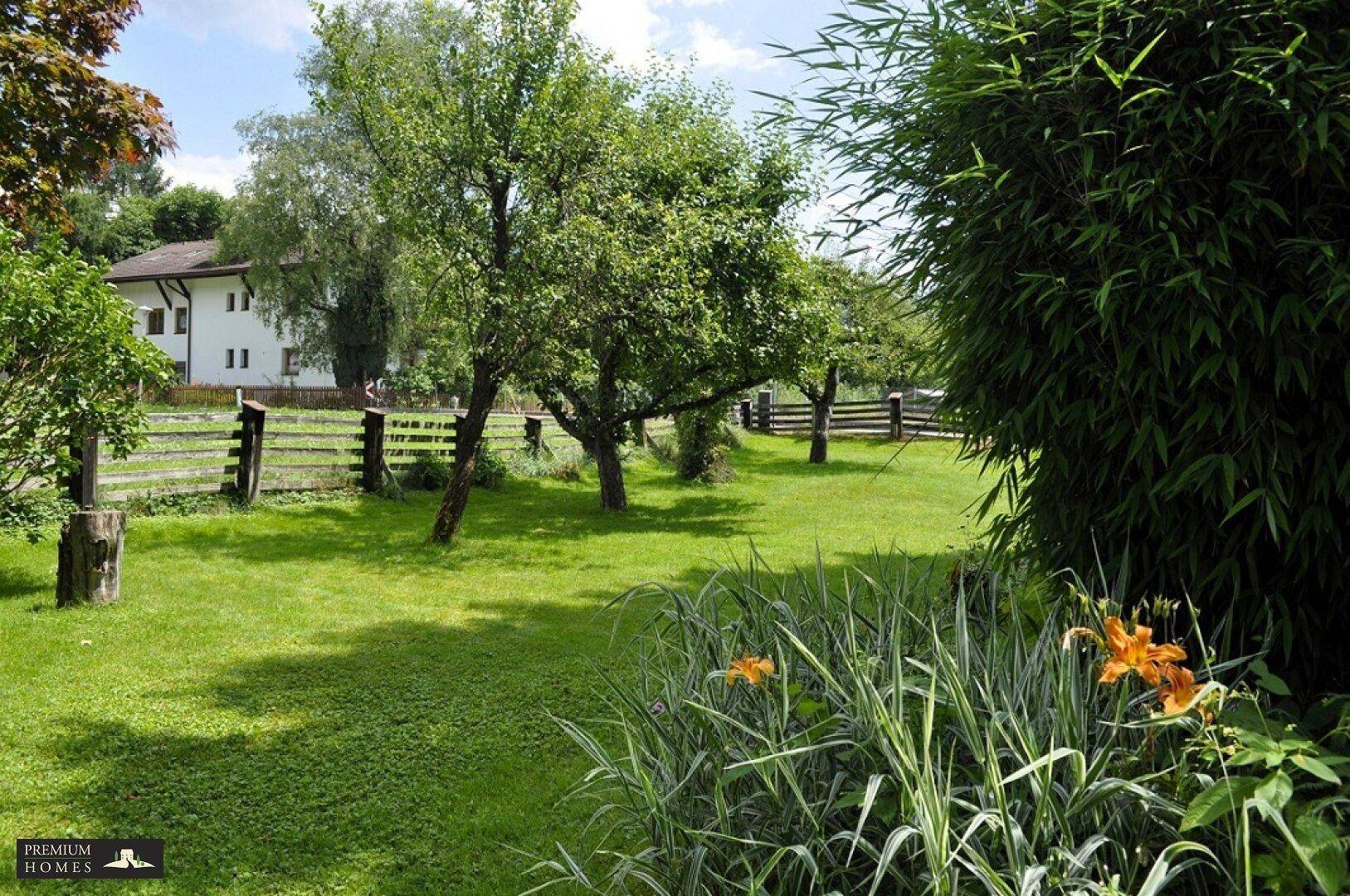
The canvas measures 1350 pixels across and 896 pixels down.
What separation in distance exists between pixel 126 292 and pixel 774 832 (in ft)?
159

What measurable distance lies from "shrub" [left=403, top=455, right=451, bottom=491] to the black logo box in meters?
10.9

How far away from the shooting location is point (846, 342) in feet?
61.4

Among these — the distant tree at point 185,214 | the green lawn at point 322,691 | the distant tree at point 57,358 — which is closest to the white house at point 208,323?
the distant tree at point 185,214

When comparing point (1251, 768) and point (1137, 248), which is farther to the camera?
point (1137, 248)

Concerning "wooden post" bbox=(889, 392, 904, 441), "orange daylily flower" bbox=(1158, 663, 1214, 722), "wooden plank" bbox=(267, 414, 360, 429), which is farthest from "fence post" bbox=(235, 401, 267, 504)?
"wooden post" bbox=(889, 392, 904, 441)

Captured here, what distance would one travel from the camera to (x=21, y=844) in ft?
11.4

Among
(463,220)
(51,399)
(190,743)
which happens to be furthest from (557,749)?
(463,220)

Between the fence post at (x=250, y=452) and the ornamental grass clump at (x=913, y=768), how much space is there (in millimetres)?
10245

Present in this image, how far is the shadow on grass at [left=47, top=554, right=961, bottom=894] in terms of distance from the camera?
3.50 metres

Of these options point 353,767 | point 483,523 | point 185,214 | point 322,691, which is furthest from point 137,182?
point 353,767

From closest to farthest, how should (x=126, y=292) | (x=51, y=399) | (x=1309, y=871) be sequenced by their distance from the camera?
(x=1309, y=871)
(x=51, y=399)
(x=126, y=292)

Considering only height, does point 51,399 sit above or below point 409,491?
above

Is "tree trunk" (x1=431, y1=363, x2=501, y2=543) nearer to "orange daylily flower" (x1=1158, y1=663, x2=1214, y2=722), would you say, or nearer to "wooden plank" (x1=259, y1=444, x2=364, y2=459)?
"wooden plank" (x1=259, y1=444, x2=364, y2=459)

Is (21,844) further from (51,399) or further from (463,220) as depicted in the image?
(463,220)
